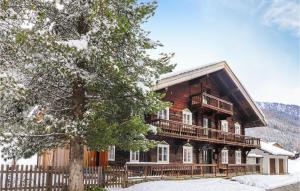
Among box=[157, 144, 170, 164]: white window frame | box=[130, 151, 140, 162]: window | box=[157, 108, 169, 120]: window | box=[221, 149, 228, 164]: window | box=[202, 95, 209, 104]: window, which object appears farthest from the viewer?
box=[221, 149, 228, 164]: window

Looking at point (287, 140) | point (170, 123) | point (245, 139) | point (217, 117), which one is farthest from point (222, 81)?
point (287, 140)

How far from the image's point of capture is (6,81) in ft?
44.2

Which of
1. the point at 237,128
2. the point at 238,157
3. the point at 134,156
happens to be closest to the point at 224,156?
the point at 238,157

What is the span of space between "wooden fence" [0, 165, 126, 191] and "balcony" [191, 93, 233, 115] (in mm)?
13977

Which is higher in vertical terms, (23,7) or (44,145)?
(23,7)

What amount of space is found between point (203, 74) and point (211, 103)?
194 inches

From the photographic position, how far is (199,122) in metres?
36.1

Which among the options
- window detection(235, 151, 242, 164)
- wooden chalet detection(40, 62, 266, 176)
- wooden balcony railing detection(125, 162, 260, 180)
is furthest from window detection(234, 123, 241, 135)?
wooden balcony railing detection(125, 162, 260, 180)

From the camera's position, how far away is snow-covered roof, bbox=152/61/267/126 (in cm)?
2767

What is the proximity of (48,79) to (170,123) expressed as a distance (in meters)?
15.6

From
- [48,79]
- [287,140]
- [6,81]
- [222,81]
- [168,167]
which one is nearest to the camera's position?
[6,81]

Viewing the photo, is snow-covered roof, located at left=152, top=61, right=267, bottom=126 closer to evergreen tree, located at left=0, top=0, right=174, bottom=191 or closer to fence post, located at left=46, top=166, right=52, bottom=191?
evergreen tree, located at left=0, top=0, right=174, bottom=191

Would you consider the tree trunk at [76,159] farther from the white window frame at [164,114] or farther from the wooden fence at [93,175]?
the white window frame at [164,114]

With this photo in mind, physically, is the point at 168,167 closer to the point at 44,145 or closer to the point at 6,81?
the point at 44,145
